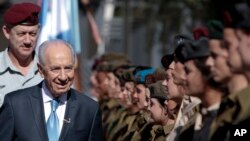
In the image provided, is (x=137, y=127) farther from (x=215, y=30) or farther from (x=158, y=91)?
(x=215, y=30)

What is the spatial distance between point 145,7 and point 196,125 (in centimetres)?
2595

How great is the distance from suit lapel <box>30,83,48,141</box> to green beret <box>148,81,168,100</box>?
1176mm

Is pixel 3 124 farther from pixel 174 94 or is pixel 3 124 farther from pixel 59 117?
pixel 174 94

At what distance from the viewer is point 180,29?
32.3 meters

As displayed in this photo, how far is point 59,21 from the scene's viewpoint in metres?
14.1

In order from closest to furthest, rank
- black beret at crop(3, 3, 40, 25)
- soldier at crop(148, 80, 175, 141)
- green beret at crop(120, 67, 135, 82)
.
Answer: soldier at crop(148, 80, 175, 141)
black beret at crop(3, 3, 40, 25)
green beret at crop(120, 67, 135, 82)

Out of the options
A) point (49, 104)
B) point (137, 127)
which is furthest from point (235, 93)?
point (137, 127)

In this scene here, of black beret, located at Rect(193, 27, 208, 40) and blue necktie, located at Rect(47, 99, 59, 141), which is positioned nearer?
black beret, located at Rect(193, 27, 208, 40)

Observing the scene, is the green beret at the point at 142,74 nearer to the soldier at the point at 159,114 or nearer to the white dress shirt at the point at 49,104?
the soldier at the point at 159,114

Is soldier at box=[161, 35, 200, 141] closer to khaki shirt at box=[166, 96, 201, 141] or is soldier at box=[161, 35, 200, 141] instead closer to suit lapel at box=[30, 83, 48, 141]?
khaki shirt at box=[166, 96, 201, 141]

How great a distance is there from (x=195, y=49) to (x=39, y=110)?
6.53 ft

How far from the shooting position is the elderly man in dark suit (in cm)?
946

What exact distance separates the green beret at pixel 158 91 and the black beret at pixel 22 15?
119cm

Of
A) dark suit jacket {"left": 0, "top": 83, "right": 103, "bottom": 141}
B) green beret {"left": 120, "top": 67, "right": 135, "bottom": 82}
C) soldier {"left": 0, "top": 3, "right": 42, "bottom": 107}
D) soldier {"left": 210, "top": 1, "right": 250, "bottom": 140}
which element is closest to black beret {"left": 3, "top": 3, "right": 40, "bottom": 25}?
soldier {"left": 0, "top": 3, "right": 42, "bottom": 107}
